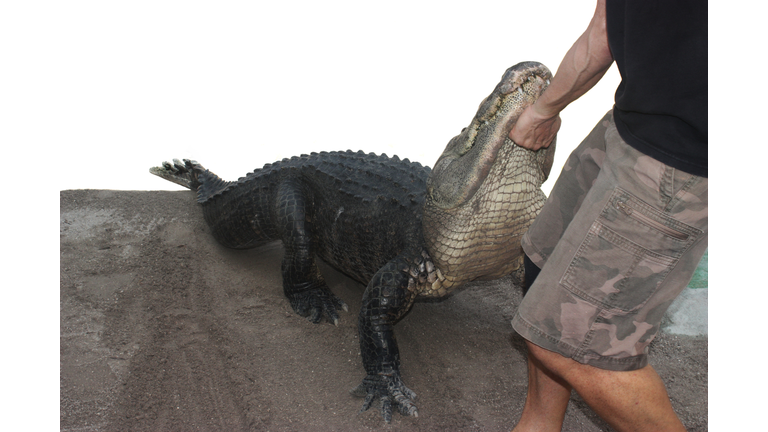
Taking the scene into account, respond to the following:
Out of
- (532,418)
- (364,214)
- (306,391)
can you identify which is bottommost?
(306,391)

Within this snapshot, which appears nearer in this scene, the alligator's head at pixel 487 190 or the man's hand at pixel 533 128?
the man's hand at pixel 533 128

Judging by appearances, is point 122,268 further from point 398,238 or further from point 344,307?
point 398,238

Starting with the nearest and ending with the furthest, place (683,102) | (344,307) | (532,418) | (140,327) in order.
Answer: (683,102), (532,418), (140,327), (344,307)

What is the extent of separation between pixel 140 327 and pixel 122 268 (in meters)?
0.65

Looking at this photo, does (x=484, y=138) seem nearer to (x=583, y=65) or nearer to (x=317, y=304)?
(x=583, y=65)

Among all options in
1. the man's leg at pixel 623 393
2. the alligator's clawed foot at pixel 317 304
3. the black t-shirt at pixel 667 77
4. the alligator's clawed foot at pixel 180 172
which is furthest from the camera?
the alligator's clawed foot at pixel 180 172

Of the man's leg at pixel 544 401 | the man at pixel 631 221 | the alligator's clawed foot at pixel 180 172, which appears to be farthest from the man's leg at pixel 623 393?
the alligator's clawed foot at pixel 180 172

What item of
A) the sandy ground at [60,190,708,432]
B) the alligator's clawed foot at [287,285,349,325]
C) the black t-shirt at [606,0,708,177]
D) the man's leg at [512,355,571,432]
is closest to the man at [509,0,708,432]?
the black t-shirt at [606,0,708,177]

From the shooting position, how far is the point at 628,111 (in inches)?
53.6

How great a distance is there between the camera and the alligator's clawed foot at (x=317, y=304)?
2971 mm

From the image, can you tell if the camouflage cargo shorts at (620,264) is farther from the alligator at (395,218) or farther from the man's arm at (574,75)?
the alligator at (395,218)

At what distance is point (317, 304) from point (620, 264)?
6.72 feet

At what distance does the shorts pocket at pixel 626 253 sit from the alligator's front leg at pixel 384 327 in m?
1.12

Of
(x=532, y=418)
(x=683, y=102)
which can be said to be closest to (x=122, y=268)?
(x=532, y=418)
